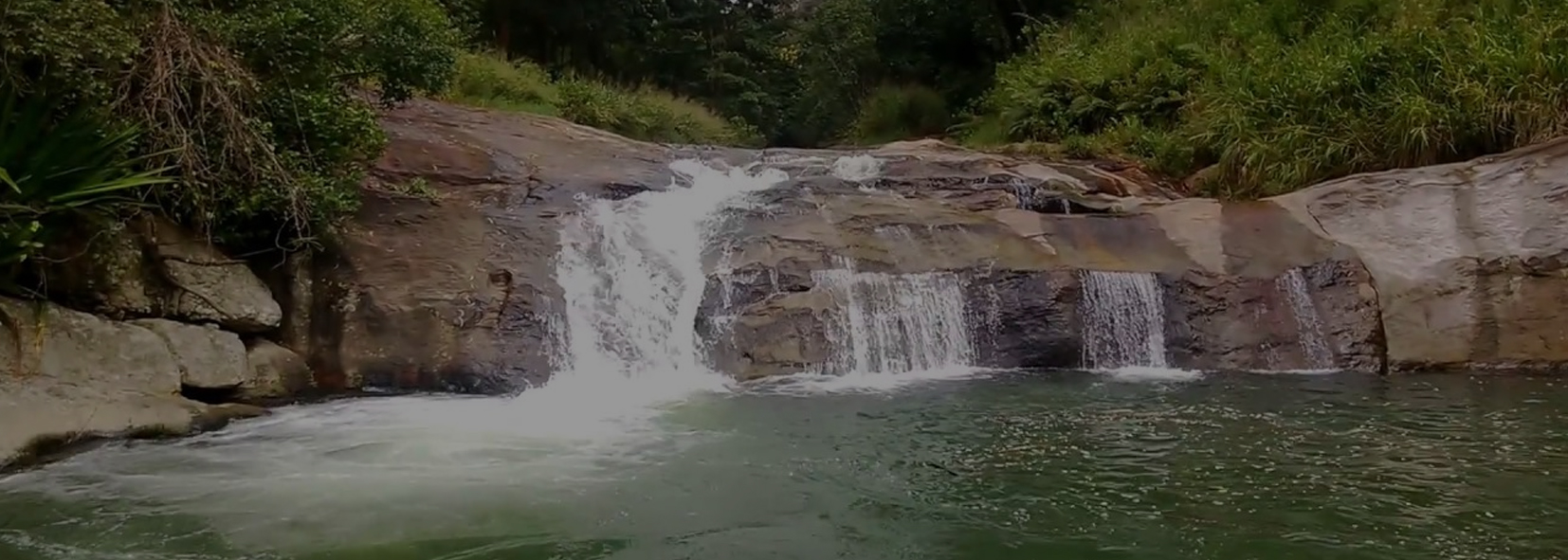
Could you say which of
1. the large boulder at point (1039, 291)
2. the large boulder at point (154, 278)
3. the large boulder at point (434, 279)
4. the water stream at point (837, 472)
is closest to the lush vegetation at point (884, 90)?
the large boulder at point (154, 278)

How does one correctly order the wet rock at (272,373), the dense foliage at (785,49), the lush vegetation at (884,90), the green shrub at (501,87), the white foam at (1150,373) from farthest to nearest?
the dense foliage at (785,49) → the green shrub at (501,87) → the white foam at (1150,373) → the wet rock at (272,373) → the lush vegetation at (884,90)

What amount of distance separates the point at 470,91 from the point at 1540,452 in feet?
43.7

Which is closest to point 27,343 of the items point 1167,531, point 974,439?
point 974,439

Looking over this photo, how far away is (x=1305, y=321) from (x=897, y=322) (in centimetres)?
336

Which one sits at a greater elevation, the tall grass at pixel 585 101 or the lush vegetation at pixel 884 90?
the tall grass at pixel 585 101

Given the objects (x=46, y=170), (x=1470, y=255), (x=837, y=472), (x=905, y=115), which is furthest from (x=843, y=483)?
(x=905, y=115)

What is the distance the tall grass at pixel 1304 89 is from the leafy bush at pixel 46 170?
402 inches

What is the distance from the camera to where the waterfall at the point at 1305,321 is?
959 cm

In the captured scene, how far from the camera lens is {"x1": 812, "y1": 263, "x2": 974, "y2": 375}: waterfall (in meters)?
9.56

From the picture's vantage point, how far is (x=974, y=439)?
6.72 metres

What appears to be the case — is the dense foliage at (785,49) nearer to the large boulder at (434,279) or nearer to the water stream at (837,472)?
the large boulder at (434,279)

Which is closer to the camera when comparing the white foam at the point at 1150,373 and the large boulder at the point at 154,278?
the large boulder at the point at 154,278

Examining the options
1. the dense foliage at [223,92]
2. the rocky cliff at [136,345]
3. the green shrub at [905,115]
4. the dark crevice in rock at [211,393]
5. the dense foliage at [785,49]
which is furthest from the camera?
the green shrub at [905,115]

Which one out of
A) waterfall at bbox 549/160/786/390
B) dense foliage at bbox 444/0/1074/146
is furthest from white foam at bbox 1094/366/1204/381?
dense foliage at bbox 444/0/1074/146
